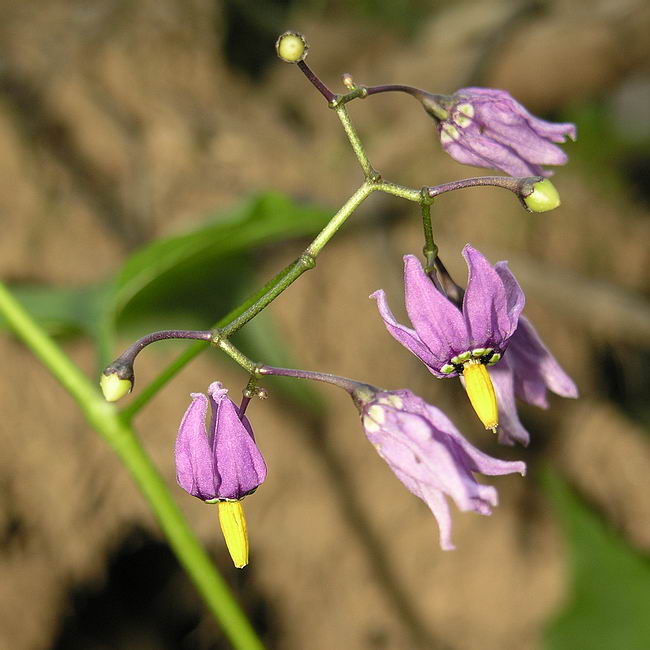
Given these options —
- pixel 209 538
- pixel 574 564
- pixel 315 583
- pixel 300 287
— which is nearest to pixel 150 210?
pixel 300 287

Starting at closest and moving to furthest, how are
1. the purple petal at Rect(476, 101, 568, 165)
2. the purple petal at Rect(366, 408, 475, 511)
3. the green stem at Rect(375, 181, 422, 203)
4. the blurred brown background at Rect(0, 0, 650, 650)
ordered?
the purple petal at Rect(366, 408, 475, 511) < the green stem at Rect(375, 181, 422, 203) < the purple petal at Rect(476, 101, 568, 165) < the blurred brown background at Rect(0, 0, 650, 650)

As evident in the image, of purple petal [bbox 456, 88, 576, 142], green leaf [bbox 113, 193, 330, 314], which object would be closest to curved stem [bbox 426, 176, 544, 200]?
purple petal [bbox 456, 88, 576, 142]

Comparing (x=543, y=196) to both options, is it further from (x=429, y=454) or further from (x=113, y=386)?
(x=113, y=386)

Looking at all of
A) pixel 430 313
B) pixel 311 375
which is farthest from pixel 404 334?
pixel 311 375

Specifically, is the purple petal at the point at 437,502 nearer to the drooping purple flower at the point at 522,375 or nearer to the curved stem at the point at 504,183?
the drooping purple flower at the point at 522,375

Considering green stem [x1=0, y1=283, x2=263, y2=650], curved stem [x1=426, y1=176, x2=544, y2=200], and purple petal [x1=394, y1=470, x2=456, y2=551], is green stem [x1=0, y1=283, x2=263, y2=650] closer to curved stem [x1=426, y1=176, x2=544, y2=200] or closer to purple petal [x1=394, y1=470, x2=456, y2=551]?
purple petal [x1=394, y1=470, x2=456, y2=551]

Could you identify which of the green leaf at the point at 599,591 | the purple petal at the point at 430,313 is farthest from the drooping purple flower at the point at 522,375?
the green leaf at the point at 599,591

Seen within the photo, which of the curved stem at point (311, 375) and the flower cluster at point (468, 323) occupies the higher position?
the curved stem at point (311, 375)
